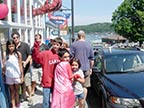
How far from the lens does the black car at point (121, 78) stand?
5.46 metres

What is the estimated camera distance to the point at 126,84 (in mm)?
5867

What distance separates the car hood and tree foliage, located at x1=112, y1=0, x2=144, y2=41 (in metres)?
53.9

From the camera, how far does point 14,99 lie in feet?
22.5

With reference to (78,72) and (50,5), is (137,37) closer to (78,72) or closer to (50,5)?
(50,5)

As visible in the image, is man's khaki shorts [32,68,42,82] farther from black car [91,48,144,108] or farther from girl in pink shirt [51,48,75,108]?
girl in pink shirt [51,48,75,108]

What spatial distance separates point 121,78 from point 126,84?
1.33ft

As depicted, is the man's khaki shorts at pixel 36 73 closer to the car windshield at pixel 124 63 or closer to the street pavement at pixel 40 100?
the street pavement at pixel 40 100

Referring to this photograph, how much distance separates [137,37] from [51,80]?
55626 millimetres

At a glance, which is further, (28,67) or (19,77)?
(28,67)

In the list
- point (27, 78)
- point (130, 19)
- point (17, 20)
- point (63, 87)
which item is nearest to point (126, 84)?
point (63, 87)

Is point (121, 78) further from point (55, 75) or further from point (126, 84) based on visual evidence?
point (55, 75)

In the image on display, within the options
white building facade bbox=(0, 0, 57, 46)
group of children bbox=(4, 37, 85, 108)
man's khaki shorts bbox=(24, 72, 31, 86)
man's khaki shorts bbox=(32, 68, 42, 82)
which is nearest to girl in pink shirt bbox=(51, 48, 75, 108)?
group of children bbox=(4, 37, 85, 108)

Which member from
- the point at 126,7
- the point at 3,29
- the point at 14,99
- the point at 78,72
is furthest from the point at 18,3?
the point at 126,7

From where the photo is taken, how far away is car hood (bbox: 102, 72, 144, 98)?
18.1ft
